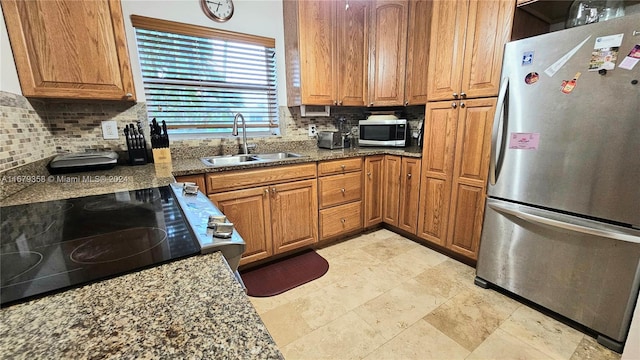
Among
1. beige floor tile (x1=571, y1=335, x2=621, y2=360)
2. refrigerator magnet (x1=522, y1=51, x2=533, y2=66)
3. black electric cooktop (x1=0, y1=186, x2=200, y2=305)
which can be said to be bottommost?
beige floor tile (x1=571, y1=335, x2=621, y2=360)

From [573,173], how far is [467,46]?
1034mm

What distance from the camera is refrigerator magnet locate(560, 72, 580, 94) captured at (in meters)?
1.31

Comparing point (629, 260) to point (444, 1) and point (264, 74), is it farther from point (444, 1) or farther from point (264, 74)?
point (264, 74)

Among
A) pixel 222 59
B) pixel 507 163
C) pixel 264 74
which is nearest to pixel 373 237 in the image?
pixel 507 163

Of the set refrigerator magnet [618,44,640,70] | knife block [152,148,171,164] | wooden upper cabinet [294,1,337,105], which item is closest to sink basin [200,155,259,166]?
knife block [152,148,171,164]

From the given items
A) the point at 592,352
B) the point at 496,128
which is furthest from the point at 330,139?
the point at 592,352

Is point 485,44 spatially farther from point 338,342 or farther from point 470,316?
point 338,342

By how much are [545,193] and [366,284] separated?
47.2 inches

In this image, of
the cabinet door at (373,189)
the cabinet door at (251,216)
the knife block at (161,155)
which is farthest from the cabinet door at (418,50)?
the knife block at (161,155)

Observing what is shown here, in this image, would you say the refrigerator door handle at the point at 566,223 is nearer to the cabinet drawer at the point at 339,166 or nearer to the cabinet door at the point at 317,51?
the cabinet drawer at the point at 339,166

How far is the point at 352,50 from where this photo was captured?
2557 millimetres

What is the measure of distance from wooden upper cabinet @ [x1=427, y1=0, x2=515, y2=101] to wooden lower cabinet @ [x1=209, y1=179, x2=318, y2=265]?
128 centimetres

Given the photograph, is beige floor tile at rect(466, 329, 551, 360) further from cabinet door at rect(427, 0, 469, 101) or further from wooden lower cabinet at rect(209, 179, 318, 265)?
cabinet door at rect(427, 0, 469, 101)

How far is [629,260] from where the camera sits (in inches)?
48.9
